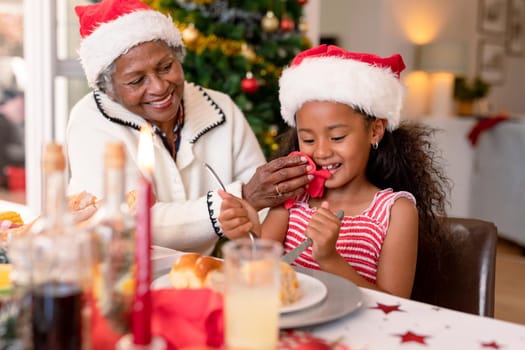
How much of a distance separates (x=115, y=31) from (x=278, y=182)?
669 mm

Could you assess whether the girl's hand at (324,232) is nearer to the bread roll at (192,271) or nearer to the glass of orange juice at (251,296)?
the bread roll at (192,271)

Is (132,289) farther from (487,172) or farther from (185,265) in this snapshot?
(487,172)

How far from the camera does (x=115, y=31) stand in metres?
1.80

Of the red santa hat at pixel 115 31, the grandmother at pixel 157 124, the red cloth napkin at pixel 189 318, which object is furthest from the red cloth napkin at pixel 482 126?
the red cloth napkin at pixel 189 318

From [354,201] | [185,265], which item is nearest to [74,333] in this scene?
[185,265]

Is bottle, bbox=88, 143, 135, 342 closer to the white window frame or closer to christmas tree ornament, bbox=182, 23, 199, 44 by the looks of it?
christmas tree ornament, bbox=182, 23, 199, 44

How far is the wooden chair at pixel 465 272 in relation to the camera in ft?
4.63

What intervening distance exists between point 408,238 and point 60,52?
8.73 ft

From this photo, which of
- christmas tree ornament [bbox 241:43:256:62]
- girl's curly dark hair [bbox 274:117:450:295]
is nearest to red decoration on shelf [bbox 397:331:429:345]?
girl's curly dark hair [bbox 274:117:450:295]

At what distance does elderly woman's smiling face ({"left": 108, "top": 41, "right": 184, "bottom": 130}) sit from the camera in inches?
69.8

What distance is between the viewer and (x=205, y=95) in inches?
81.0

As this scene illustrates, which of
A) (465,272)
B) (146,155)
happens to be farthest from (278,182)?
(146,155)

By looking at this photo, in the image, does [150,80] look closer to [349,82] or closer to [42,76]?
[349,82]

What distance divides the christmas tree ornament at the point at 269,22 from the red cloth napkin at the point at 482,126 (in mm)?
2234
